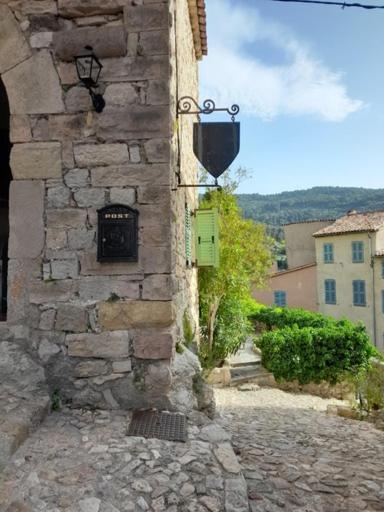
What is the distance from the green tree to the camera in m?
10.1

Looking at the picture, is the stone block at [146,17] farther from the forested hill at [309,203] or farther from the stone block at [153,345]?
the forested hill at [309,203]

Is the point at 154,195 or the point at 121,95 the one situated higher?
the point at 121,95

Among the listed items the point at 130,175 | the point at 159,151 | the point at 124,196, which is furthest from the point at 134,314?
the point at 159,151

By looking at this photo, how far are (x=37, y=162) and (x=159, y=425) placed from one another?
245 centimetres

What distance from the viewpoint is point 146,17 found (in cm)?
326

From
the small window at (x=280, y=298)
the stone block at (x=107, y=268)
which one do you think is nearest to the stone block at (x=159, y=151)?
the stone block at (x=107, y=268)

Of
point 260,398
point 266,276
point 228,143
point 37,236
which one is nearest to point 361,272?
point 266,276

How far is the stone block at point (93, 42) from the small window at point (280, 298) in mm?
21759

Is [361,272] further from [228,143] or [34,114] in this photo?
[34,114]

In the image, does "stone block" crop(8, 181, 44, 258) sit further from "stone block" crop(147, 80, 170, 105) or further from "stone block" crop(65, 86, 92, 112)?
"stone block" crop(147, 80, 170, 105)

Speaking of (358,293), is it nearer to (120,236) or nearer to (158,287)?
(158,287)

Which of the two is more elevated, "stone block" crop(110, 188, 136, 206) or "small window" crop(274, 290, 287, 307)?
"stone block" crop(110, 188, 136, 206)

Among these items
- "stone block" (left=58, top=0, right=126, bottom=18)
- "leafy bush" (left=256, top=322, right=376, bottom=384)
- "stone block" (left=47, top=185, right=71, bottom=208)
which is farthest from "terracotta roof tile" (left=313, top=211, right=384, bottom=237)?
"stone block" (left=47, top=185, right=71, bottom=208)

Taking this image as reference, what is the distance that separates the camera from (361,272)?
802 inches
